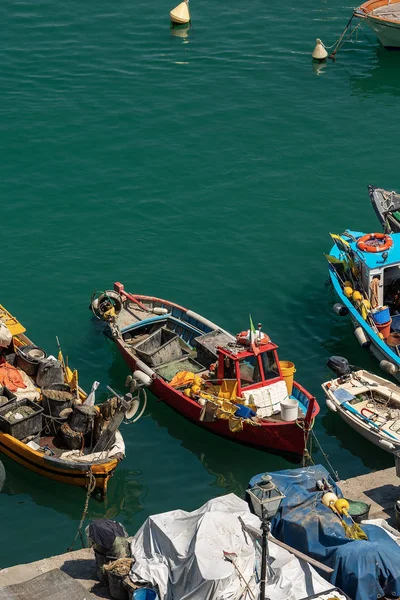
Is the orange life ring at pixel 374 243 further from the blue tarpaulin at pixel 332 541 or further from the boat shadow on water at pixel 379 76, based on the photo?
the boat shadow on water at pixel 379 76

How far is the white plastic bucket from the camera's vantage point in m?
23.9

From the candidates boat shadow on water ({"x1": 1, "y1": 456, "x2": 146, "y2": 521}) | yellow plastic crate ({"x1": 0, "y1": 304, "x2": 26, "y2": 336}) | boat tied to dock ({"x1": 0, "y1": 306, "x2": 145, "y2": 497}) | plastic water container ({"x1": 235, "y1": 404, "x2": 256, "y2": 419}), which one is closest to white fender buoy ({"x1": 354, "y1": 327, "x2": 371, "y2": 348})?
plastic water container ({"x1": 235, "y1": 404, "x2": 256, "y2": 419})

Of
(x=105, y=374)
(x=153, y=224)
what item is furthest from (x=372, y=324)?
(x=153, y=224)

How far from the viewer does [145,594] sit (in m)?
17.8

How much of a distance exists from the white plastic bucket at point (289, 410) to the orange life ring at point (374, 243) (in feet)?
20.9

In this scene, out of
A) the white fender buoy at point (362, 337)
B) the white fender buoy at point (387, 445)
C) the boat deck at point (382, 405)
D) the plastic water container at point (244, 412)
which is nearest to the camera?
the white fender buoy at point (387, 445)

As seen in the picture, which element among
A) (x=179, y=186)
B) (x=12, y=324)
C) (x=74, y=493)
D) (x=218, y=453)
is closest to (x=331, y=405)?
(x=218, y=453)

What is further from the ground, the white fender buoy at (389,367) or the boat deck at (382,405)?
the white fender buoy at (389,367)

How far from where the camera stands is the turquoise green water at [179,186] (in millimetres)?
25092

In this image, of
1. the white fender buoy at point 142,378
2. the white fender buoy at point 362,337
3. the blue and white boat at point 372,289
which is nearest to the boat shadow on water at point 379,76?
the blue and white boat at point 372,289

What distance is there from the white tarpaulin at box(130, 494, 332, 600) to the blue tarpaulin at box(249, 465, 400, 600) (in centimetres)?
56

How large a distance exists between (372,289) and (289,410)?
20.1 feet

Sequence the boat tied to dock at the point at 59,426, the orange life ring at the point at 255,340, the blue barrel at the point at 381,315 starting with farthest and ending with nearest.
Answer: the blue barrel at the point at 381,315, the orange life ring at the point at 255,340, the boat tied to dock at the point at 59,426

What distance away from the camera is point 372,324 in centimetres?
2795
